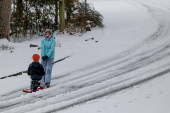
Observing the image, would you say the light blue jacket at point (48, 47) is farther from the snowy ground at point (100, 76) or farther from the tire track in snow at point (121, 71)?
the tire track in snow at point (121, 71)

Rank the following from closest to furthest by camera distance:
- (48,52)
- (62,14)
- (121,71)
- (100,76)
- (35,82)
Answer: (35,82) → (48,52) → (100,76) → (121,71) → (62,14)

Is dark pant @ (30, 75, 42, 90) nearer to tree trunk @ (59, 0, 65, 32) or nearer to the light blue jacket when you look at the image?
the light blue jacket

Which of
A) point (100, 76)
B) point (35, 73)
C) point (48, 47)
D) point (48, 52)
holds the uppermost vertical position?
point (48, 47)

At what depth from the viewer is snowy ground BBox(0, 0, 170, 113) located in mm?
7102

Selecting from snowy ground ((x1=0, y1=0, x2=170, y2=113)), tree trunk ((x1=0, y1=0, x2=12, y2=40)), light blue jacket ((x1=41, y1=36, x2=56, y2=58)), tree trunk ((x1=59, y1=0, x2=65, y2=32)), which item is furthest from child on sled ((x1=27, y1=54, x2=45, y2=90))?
tree trunk ((x1=59, y1=0, x2=65, y2=32))

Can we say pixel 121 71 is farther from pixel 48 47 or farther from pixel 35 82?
pixel 35 82

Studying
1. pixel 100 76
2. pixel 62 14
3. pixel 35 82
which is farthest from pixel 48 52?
pixel 62 14

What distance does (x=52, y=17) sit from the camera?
18.6 m

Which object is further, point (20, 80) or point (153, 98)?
point (20, 80)

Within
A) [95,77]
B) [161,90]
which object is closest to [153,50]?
[95,77]

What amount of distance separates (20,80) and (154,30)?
32.6 feet

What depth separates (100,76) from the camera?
9602 mm

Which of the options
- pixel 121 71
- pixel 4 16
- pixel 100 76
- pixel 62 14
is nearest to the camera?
pixel 100 76

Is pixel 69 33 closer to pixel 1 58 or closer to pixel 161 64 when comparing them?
pixel 1 58
